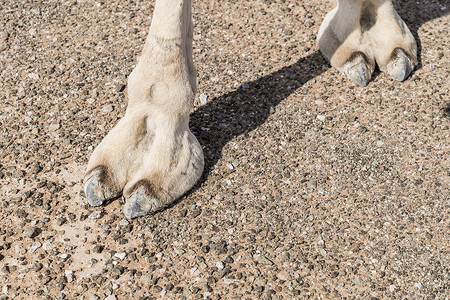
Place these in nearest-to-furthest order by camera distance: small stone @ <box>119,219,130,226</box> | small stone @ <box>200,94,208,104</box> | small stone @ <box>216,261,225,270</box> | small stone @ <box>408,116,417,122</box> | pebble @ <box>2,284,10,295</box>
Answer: pebble @ <box>2,284,10,295</box>, small stone @ <box>216,261,225,270</box>, small stone @ <box>119,219,130,226</box>, small stone @ <box>408,116,417,122</box>, small stone @ <box>200,94,208,104</box>

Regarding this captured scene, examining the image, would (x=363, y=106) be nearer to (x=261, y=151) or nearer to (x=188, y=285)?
(x=261, y=151)

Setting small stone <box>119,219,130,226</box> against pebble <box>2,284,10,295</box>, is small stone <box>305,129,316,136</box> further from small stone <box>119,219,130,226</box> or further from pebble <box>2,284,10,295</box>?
pebble <box>2,284,10,295</box>

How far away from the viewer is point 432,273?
293 cm

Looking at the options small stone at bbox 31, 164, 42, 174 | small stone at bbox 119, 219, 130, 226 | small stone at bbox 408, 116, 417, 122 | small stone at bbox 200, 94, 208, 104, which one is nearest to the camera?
small stone at bbox 119, 219, 130, 226

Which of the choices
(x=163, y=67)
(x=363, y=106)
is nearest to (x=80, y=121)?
(x=163, y=67)

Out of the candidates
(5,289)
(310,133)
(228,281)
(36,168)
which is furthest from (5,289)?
(310,133)

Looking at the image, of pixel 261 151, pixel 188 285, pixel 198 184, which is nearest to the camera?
pixel 188 285

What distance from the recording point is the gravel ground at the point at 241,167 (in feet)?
9.58

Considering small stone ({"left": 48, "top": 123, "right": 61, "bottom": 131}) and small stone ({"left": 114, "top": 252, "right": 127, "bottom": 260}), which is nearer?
small stone ({"left": 114, "top": 252, "right": 127, "bottom": 260})

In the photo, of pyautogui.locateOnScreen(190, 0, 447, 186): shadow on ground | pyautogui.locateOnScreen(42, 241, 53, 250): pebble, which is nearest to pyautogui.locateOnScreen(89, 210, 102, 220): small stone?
pyautogui.locateOnScreen(42, 241, 53, 250): pebble

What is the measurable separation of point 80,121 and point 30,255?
111 cm

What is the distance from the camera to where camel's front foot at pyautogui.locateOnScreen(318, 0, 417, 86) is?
411 cm

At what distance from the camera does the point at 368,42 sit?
4223mm

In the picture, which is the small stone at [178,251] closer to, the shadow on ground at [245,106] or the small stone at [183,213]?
the small stone at [183,213]
